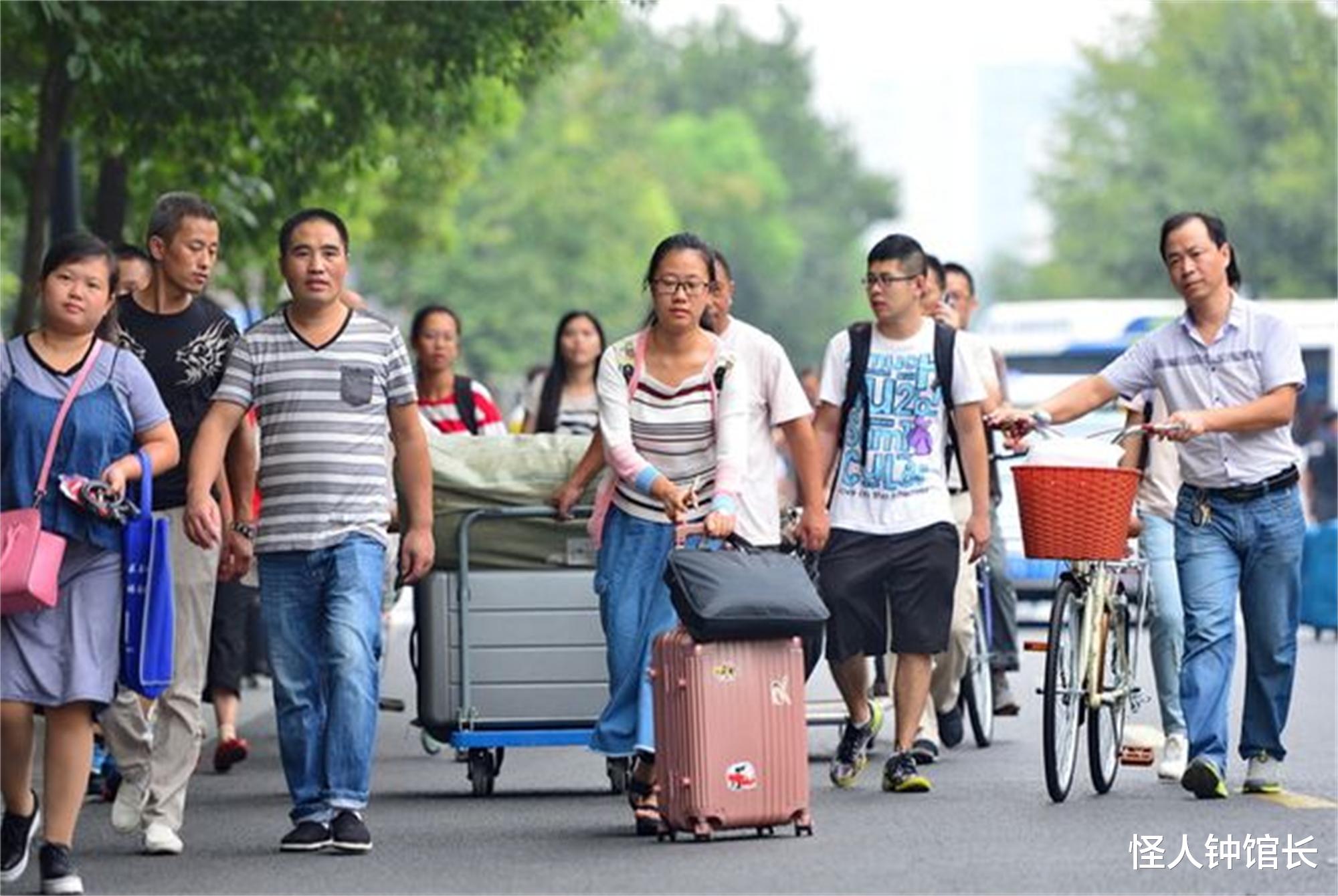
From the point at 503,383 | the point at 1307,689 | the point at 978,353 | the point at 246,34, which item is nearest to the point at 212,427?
the point at 978,353

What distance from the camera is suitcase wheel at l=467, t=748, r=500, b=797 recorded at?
41.7 feet

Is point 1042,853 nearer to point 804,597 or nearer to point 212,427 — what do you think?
point 804,597

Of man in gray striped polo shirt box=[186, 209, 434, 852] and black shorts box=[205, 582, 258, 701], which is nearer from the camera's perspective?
man in gray striped polo shirt box=[186, 209, 434, 852]

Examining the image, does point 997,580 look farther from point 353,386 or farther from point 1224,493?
point 353,386

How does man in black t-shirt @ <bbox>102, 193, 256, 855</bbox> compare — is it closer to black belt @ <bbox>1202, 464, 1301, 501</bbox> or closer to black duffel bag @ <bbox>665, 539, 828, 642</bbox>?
black duffel bag @ <bbox>665, 539, 828, 642</bbox>

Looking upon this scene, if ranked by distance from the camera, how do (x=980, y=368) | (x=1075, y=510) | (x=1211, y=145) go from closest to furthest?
1. (x=1075, y=510)
2. (x=980, y=368)
3. (x=1211, y=145)

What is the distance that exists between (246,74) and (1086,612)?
747 centimetres

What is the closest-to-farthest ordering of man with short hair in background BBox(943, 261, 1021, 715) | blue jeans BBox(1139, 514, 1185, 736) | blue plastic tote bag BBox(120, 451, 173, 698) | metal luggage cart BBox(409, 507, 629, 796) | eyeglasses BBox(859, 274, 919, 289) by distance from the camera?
blue plastic tote bag BBox(120, 451, 173, 698)
eyeglasses BBox(859, 274, 919, 289)
metal luggage cart BBox(409, 507, 629, 796)
blue jeans BBox(1139, 514, 1185, 736)
man with short hair in background BBox(943, 261, 1021, 715)

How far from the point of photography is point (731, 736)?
10.3 metres

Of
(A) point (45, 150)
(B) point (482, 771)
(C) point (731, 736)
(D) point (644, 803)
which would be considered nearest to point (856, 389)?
(B) point (482, 771)

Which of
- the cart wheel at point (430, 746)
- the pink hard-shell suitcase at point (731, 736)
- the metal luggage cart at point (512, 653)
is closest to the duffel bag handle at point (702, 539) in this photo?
the pink hard-shell suitcase at point (731, 736)

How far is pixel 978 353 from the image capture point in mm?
14312

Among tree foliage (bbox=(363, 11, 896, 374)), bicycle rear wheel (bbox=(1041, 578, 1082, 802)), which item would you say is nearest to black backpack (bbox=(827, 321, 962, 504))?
bicycle rear wheel (bbox=(1041, 578, 1082, 802))

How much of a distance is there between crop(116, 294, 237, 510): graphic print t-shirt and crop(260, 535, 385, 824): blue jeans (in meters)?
0.62
